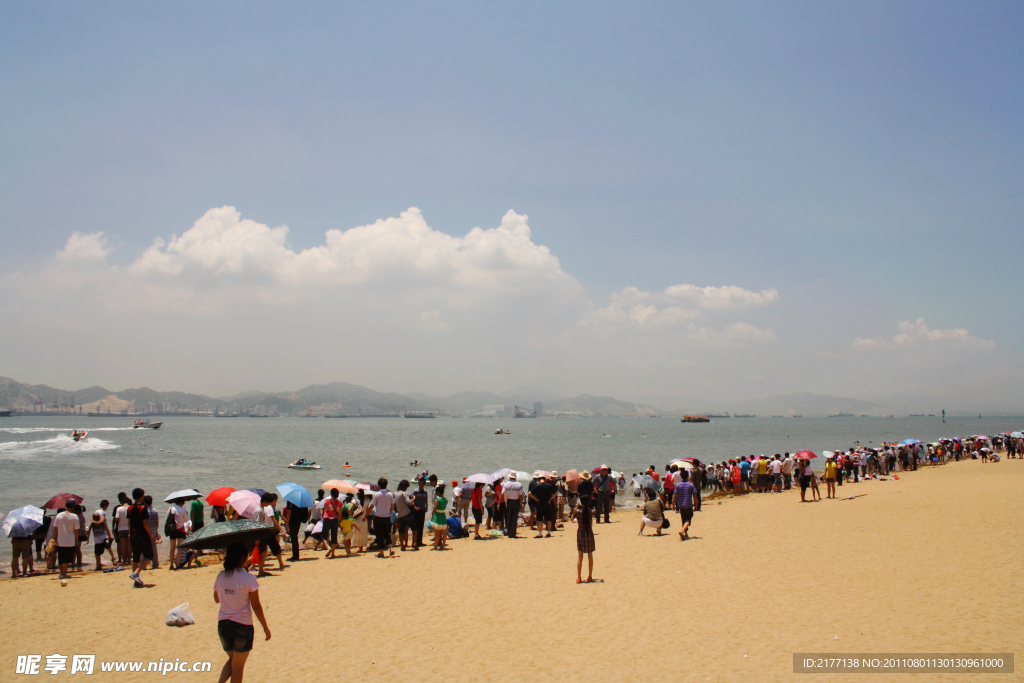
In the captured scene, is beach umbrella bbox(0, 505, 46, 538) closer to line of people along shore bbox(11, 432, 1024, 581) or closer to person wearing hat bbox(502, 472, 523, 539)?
line of people along shore bbox(11, 432, 1024, 581)

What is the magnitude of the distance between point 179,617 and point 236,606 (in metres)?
4.15

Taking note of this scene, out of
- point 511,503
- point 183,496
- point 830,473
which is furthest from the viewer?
point 830,473

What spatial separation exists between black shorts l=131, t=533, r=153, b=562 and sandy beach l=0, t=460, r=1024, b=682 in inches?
20.0

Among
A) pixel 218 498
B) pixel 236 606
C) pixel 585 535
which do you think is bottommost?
pixel 585 535

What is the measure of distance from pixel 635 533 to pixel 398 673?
1006 centimetres

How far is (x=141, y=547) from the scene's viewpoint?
1112 cm

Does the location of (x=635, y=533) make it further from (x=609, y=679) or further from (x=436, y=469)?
(x=436, y=469)

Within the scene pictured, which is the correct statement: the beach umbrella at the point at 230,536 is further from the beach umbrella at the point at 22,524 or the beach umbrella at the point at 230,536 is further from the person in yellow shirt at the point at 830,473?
the person in yellow shirt at the point at 830,473

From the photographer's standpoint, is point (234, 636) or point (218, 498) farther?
point (218, 498)

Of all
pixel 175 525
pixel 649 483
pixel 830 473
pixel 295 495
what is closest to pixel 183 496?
pixel 175 525

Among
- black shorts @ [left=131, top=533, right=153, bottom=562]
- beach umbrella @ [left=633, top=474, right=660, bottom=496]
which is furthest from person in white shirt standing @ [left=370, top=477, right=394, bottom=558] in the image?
beach umbrella @ [left=633, top=474, right=660, bottom=496]

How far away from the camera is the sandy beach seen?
6754mm

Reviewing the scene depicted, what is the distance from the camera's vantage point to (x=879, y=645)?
22.8 ft

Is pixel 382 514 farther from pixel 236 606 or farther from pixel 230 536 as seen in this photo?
pixel 236 606
